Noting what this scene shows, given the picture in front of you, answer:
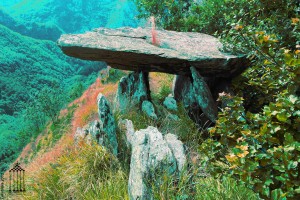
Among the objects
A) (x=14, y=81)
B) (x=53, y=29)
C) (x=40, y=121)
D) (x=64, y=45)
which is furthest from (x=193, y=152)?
(x=53, y=29)

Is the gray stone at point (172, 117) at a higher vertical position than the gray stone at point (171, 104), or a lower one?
lower

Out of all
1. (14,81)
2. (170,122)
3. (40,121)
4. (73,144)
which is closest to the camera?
(73,144)

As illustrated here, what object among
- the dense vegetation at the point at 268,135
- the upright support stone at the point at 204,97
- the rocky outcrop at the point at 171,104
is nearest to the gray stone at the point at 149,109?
the rocky outcrop at the point at 171,104

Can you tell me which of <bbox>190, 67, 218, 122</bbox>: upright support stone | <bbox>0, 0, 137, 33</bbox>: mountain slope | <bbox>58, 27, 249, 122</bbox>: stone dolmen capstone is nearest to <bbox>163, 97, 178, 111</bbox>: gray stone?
<bbox>58, 27, 249, 122</bbox>: stone dolmen capstone

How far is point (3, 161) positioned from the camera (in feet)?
135

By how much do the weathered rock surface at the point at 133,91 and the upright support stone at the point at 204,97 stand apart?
167cm

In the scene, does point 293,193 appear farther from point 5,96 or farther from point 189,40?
point 5,96

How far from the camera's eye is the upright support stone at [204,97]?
8211 mm

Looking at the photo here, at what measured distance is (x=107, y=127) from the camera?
6.34 metres

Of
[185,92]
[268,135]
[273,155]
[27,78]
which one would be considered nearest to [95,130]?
[268,135]

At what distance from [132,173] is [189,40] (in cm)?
571

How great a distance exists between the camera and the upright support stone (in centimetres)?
821

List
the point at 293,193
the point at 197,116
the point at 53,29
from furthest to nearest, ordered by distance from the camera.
A: the point at 53,29 → the point at 197,116 → the point at 293,193

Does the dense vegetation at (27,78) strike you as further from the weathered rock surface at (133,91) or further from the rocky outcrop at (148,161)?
the rocky outcrop at (148,161)
